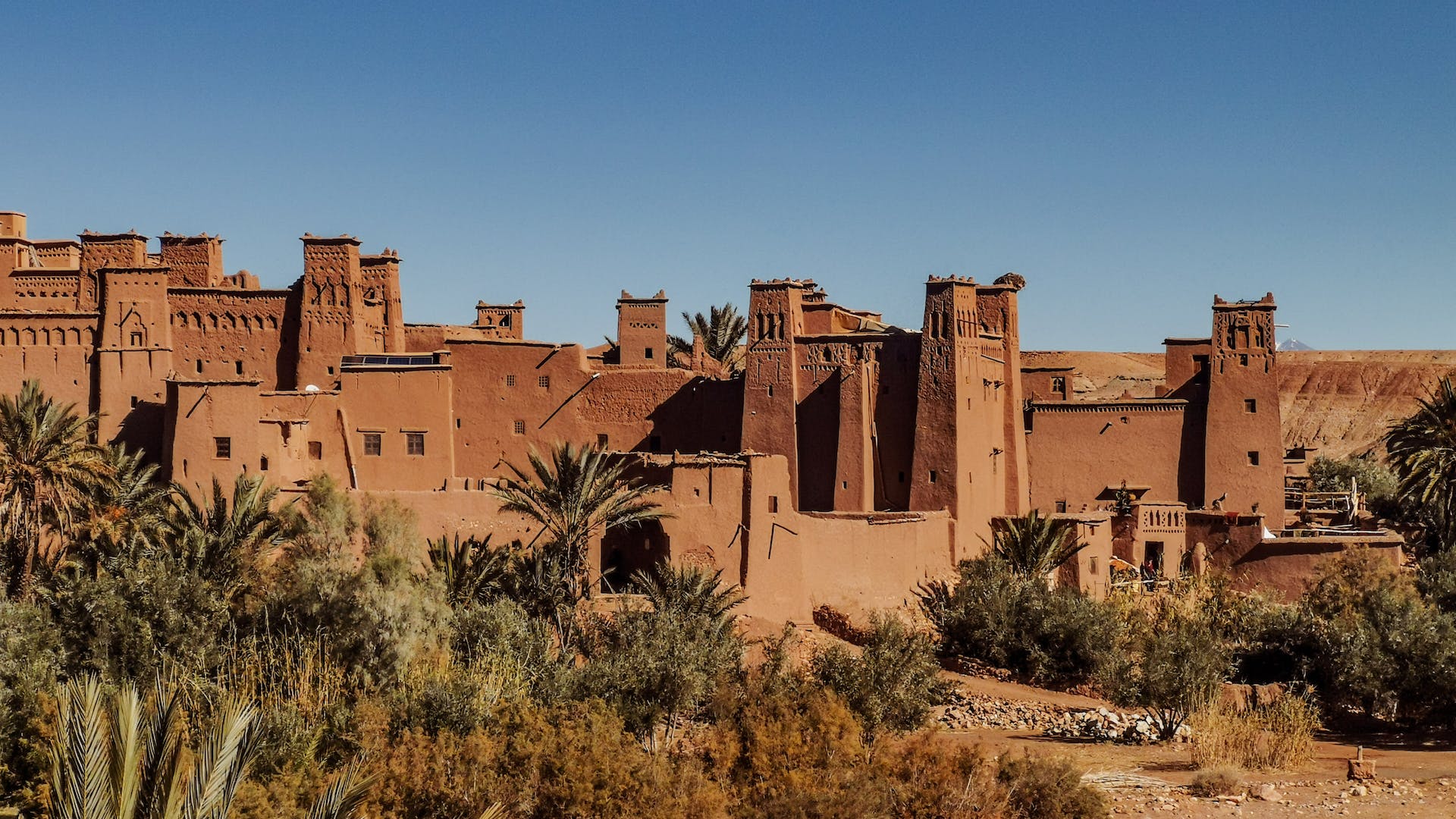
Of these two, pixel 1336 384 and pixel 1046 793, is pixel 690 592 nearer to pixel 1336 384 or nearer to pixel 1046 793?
pixel 1046 793

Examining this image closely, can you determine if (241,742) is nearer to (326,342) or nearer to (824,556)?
(824,556)

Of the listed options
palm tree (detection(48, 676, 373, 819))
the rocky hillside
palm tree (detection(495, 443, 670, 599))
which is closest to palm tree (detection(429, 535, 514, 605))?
palm tree (detection(495, 443, 670, 599))

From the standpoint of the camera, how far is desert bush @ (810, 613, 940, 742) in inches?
917

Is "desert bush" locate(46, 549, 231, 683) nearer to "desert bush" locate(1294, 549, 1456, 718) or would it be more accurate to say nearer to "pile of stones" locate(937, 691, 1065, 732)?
"pile of stones" locate(937, 691, 1065, 732)

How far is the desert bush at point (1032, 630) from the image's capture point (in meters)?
29.4

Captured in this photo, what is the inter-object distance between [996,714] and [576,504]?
7.25 meters

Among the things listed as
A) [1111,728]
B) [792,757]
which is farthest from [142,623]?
[1111,728]

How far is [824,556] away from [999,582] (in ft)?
10.3

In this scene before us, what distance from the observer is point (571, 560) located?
27266 mm

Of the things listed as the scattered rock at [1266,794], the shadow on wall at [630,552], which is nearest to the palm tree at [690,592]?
the shadow on wall at [630,552]

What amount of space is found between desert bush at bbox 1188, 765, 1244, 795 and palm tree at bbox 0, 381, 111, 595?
1725 centimetres

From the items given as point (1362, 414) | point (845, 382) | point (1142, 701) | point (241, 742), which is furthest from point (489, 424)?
point (1362, 414)

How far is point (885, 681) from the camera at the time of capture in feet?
78.0

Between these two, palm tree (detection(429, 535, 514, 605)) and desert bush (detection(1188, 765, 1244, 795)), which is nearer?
desert bush (detection(1188, 765, 1244, 795))
